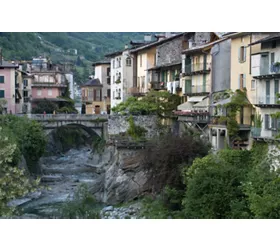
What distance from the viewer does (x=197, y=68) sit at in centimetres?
4575

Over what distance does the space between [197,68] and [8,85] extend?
26.6 metres

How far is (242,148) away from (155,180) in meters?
5.52

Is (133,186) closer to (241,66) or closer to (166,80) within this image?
(241,66)

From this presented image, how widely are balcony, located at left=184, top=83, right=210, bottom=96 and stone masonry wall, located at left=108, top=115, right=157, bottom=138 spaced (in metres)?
4.01

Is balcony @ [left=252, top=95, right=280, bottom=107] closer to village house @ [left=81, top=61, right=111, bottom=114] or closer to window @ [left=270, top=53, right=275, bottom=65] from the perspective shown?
window @ [left=270, top=53, right=275, bottom=65]

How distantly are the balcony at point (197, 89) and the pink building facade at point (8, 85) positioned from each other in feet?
79.7

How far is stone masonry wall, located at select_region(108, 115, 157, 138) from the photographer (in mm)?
50250

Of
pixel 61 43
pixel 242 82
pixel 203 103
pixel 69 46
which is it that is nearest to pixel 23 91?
pixel 203 103

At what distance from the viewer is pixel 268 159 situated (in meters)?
30.9

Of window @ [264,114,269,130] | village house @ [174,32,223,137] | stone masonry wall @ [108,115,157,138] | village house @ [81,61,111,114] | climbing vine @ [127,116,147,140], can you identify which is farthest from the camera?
village house @ [81,61,111,114]

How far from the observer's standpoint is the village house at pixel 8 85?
66.0m

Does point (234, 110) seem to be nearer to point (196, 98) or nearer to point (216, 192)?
point (216, 192)

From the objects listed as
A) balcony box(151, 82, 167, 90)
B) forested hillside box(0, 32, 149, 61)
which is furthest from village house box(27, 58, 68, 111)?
forested hillside box(0, 32, 149, 61)

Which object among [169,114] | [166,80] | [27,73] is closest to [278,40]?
[169,114]
